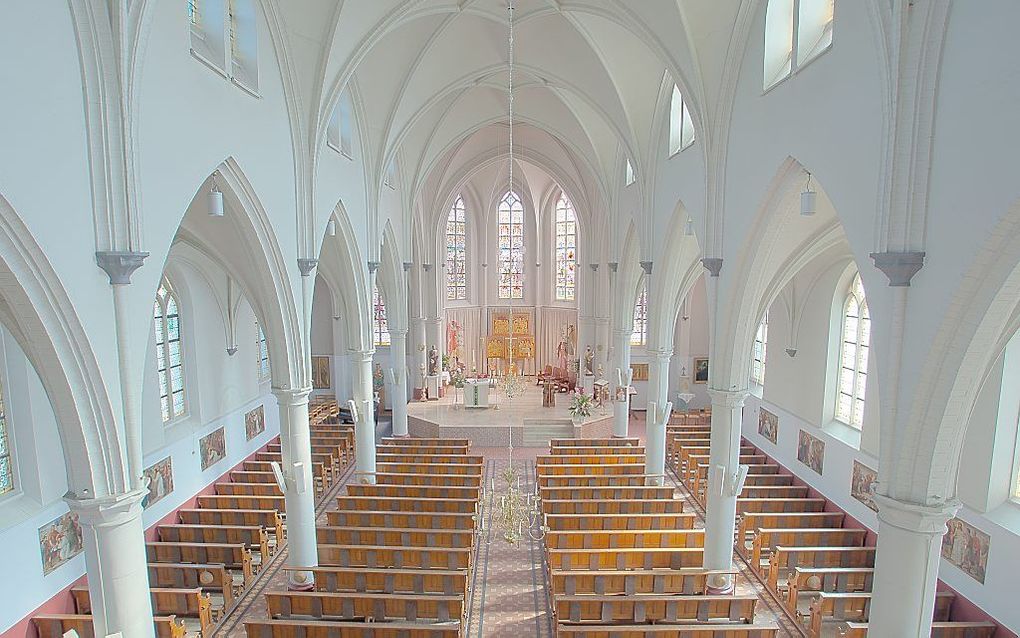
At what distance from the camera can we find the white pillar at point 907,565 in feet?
21.8

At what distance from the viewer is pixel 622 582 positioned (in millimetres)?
11547

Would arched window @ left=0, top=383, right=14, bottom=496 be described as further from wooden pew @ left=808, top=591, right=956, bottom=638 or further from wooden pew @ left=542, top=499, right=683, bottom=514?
wooden pew @ left=808, top=591, right=956, bottom=638

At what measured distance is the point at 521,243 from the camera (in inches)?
1353

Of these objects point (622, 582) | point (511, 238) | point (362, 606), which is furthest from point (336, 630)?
point (511, 238)

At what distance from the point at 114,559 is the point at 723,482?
10.2 m

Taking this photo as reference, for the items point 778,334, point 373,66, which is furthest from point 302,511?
point 778,334

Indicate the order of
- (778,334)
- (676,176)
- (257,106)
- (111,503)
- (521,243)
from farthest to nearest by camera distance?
(521,243) < (778,334) < (676,176) < (257,106) < (111,503)

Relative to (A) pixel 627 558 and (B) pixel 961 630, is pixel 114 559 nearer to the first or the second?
(A) pixel 627 558

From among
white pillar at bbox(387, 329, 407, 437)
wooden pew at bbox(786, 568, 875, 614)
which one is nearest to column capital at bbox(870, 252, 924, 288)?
wooden pew at bbox(786, 568, 875, 614)

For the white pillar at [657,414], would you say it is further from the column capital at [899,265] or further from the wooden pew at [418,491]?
the column capital at [899,265]

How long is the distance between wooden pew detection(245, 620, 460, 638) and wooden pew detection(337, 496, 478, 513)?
5.53 metres

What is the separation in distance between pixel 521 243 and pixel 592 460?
17846 millimetres

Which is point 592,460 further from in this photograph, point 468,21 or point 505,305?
point 505,305

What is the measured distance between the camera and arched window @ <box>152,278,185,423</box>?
16734mm
